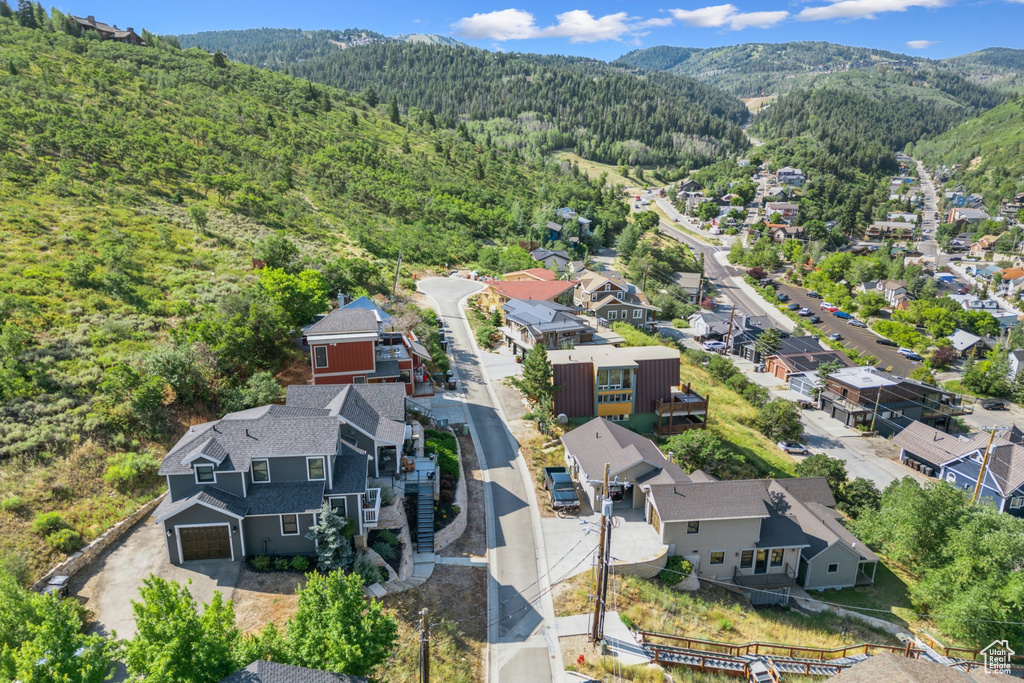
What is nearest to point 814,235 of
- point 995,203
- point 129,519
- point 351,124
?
point 995,203

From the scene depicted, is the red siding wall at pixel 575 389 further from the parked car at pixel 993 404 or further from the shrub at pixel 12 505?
the parked car at pixel 993 404

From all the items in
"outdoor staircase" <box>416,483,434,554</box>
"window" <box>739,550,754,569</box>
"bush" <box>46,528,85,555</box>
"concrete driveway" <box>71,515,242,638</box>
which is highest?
"bush" <box>46,528,85,555</box>

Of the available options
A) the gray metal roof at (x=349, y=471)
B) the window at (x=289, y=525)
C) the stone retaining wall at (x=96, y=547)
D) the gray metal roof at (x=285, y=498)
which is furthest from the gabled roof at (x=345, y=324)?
the window at (x=289, y=525)

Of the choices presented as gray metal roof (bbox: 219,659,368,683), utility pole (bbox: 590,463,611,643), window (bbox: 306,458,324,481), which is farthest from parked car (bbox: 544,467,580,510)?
gray metal roof (bbox: 219,659,368,683)

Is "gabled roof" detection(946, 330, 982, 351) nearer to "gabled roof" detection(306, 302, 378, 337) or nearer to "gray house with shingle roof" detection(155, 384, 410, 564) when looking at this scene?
"gabled roof" detection(306, 302, 378, 337)

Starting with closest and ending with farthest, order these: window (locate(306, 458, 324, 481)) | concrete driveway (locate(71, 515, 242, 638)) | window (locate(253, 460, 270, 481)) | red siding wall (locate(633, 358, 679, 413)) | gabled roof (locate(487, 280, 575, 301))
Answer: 1. concrete driveway (locate(71, 515, 242, 638))
2. window (locate(253, 460, 270, 481))
3. window (locate(306, 458, 324, 481))
4. red siding wall (locate(633, 358, 679, 413))
5. gabled roof (locate(487, 280, 575, 301))

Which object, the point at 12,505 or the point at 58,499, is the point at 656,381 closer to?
the point at 58,499

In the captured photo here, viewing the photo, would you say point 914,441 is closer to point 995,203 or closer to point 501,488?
point 501,488
